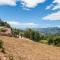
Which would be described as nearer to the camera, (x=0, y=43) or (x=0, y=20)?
(x=0, y=43)

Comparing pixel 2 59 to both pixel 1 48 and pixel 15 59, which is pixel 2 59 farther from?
pixel 1 48

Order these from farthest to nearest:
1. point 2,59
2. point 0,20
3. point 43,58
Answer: point 0,20, point 43,58, point 2,59

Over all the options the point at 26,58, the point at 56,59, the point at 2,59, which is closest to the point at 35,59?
the point at 26,58

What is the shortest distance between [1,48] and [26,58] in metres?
2.36

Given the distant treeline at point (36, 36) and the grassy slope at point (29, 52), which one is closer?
the grassy slope at point (29, 52)

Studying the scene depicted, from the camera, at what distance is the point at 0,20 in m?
71.4

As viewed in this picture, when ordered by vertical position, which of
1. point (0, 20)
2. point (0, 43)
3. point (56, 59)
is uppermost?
point (0, 20)

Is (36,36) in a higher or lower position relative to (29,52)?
higher

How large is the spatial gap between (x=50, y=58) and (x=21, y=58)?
2.50 meters

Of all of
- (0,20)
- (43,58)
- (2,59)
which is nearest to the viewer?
(2,59)

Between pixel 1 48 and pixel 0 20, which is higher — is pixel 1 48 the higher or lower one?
the lower one

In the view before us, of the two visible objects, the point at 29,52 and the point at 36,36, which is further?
the point at 36,36

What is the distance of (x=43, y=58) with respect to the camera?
13.9 meters

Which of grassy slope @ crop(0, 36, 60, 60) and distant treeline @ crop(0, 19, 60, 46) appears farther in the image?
distant treeline @ crop(0, 19, 60, 46)
